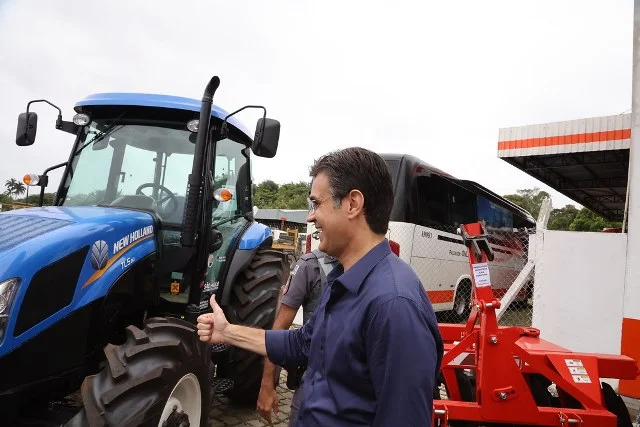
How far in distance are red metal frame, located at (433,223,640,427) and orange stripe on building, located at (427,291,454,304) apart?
5403mm

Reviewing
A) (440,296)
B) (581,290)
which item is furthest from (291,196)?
(581,290)

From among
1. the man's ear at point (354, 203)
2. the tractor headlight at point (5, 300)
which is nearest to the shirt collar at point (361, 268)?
the man's ear at point (354, 203)

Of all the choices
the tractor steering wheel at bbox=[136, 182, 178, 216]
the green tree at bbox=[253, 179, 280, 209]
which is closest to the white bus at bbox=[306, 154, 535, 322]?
the tractor steering wheel at bbox=[136, 182, 178, 216]

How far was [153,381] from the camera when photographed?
2.42m

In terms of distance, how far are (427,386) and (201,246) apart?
9.05ft

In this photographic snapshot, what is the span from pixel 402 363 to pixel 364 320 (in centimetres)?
16

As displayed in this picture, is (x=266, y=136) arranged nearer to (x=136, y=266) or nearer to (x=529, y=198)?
(x=136, y=266)

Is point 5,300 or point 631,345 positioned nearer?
point 5,300

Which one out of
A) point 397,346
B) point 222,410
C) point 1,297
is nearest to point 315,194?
point 397,346

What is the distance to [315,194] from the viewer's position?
151 centimetres

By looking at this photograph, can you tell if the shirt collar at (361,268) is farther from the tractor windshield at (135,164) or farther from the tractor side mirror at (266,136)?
the tractor windshield at (135,164)

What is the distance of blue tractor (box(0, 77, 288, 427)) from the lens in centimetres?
229

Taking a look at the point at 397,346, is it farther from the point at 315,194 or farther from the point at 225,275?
the point at 225,275

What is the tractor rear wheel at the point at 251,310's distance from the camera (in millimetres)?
4055
